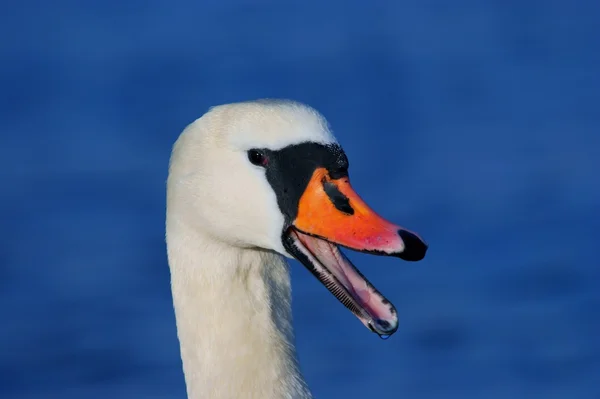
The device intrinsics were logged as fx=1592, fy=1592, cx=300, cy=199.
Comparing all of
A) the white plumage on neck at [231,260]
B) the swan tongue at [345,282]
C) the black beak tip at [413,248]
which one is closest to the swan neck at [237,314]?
the white plumage on neck at [231,260]

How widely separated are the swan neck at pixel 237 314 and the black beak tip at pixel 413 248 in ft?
1.86

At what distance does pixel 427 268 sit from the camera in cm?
939

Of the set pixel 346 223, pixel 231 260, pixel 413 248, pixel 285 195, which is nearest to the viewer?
pixel 413 248

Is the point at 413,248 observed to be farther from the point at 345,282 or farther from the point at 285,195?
the point at 285,195

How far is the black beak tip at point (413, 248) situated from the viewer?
14.4 ft

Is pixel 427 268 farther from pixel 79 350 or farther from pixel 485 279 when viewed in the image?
pixel 79 350

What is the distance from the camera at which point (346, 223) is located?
4.52m

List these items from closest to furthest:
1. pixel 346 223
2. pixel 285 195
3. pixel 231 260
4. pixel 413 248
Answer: pixel 413 248, pixel 346 223, pixel 285 195, pixel 231 260

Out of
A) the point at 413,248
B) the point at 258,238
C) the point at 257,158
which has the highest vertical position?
the point at 257,158

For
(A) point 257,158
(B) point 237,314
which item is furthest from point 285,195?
(B) point 237,314

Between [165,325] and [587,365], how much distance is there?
2.32m

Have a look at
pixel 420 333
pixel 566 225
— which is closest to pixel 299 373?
pixel 420 333

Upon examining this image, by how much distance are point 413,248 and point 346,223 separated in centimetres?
22

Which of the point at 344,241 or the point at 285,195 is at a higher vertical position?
the point at 285,195
